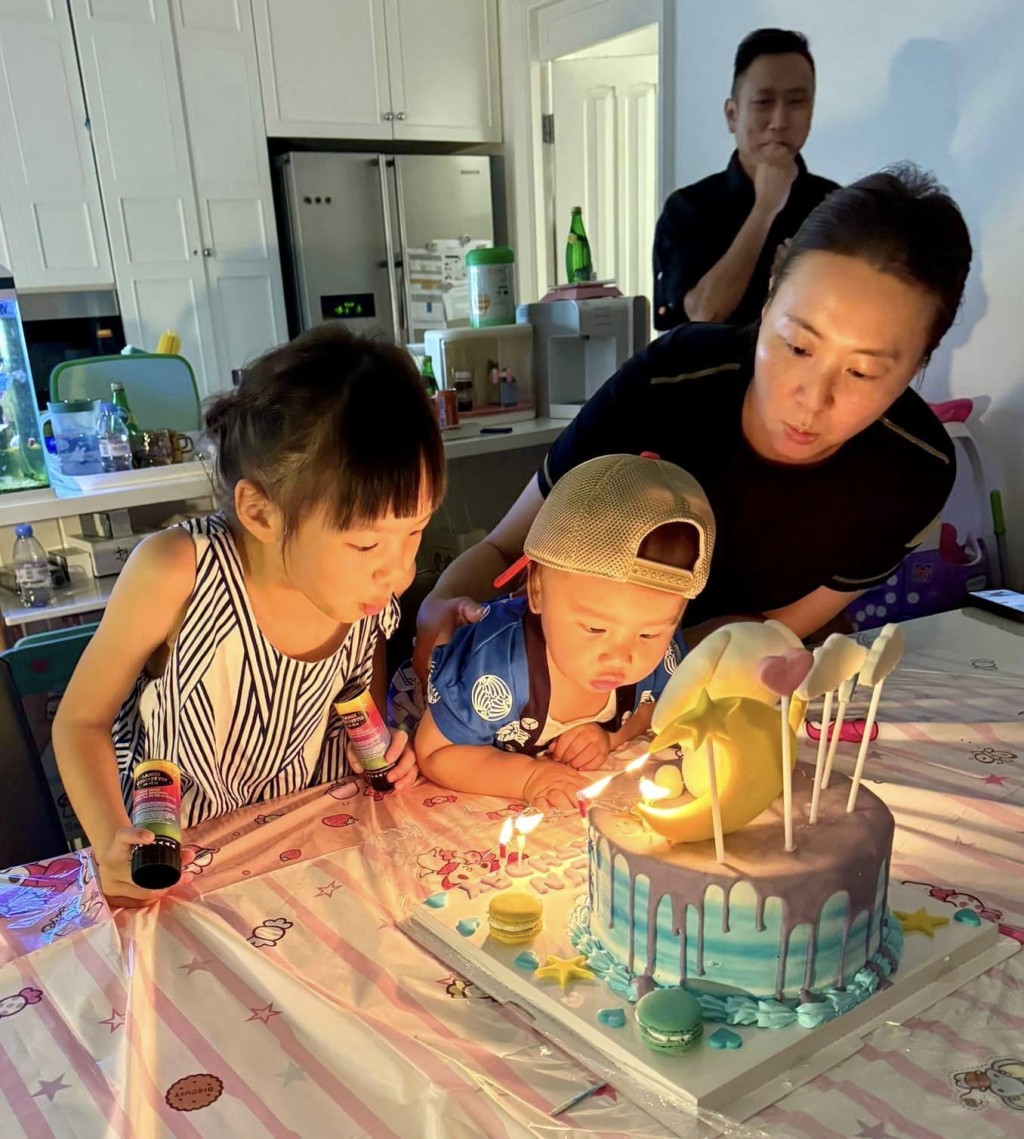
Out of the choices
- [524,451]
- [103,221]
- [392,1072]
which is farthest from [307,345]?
[103,221]

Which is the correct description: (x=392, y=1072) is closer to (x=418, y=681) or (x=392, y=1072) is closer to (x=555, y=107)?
(x=418, y=681)

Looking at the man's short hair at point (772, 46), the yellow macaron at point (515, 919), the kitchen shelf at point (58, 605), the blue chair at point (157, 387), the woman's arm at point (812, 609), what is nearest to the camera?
the yellow macaron at point (515, 919)

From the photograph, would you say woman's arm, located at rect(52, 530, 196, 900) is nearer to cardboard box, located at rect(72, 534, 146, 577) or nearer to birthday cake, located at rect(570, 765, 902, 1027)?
birthday cake, located at rect(570, 765, 902, 1027)

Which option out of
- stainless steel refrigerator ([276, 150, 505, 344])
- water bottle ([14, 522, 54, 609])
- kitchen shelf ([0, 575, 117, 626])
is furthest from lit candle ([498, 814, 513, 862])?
stainless steel refrigerator ([276, 150, 505, 344])

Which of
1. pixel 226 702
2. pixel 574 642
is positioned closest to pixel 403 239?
pixel 226 702

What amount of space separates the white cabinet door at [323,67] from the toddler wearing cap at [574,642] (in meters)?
3.64

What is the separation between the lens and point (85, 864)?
880 millimetres

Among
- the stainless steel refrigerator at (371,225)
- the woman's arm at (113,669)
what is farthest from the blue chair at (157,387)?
the woman's arm at (113,669)

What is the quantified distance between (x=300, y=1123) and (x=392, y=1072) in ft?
0.22

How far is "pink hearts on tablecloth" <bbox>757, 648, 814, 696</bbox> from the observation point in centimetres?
62

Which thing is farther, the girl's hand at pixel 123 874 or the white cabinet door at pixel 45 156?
the white cabinet door at pixel 45 156

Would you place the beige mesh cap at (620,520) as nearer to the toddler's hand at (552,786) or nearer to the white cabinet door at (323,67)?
the toddler's hand at (552,786)

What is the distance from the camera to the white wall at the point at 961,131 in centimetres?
222

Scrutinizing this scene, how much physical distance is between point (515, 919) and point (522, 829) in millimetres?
112
